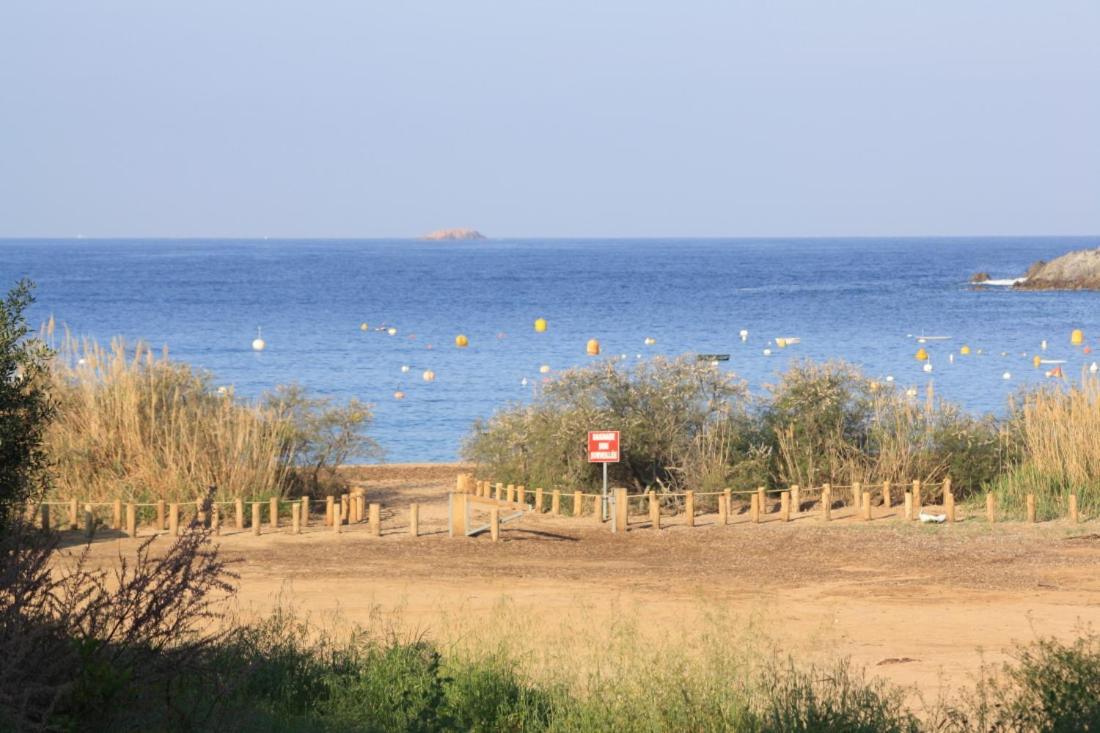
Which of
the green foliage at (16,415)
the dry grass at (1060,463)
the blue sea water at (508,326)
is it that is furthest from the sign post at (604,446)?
the blue sea water at (508,326)

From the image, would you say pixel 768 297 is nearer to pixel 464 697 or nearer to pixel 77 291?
pixel 77 291

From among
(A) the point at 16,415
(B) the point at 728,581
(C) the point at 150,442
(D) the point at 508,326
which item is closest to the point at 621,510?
(B) the point at 728,581

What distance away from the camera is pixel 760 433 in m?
21.4

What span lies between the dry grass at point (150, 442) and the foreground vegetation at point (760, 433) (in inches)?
155

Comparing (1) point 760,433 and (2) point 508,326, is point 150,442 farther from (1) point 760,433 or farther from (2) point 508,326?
Answer: (2) point 508,326

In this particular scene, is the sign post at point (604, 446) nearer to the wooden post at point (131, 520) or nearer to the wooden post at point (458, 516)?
the wooden post at point (458, 516)

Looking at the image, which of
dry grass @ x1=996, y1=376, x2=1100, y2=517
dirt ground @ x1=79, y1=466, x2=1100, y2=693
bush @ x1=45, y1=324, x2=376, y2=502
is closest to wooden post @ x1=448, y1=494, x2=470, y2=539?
dirt ground @ x1=79, y1=466, x2=1100, y2=693

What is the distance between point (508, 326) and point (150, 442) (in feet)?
162

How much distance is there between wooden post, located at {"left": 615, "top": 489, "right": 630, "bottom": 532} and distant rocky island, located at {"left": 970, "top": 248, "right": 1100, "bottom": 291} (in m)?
84.2

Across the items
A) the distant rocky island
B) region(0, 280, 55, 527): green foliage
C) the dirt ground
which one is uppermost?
the distant rocky island

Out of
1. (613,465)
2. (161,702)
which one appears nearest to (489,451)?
(613,465)

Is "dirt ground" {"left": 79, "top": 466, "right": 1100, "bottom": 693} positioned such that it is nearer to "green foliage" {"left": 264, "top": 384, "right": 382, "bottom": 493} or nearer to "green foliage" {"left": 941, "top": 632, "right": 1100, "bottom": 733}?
"green foliage" {"left": 941, "top": 632, "right": 1100, "bottom": 733}

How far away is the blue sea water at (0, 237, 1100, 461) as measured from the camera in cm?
4247

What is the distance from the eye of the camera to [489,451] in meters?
22.2
